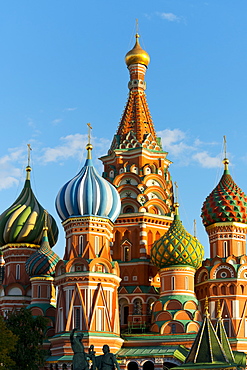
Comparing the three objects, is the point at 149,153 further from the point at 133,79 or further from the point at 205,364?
the point at 205,364

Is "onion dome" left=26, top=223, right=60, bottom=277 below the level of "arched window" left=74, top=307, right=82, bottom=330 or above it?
above

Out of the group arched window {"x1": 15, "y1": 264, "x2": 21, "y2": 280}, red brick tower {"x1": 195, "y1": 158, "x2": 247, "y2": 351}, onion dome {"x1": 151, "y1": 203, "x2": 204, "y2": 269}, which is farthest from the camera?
arched window {"x1": 15, "y1": 264, "x2": 21, "y2": 280}

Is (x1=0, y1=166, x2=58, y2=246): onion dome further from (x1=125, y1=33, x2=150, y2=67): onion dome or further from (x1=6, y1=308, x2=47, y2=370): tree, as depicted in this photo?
(x1=125, y1=33, x2=150, y2=67): onion dome

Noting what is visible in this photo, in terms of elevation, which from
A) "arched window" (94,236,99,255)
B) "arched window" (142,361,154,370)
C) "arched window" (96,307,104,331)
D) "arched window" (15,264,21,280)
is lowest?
"arched window" (142,361,154,370)

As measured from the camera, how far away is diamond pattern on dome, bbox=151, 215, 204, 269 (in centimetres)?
3822

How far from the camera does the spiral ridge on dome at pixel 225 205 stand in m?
40.0

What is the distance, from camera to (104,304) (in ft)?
119

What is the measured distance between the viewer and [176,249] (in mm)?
38219

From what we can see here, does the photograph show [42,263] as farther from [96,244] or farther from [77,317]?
[77,317]

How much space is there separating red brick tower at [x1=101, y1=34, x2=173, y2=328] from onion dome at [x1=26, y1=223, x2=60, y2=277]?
2930 mm

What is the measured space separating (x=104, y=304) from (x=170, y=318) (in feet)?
9.97

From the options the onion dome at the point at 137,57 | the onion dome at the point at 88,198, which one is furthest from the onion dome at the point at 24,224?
the onion dome at the point at 137,57

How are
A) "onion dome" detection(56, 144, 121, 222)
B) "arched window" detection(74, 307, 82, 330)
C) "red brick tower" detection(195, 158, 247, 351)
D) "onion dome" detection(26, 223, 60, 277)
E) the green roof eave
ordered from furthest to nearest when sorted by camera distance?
"onion dome" detection(26, 223, 60, 277) → "red brick tower" detection(195, 158, 247, 351) → "onion dome" detection(56, 144, 121, 222) → "arched window" detection(74, 307, 82, 330) → the green roof eave

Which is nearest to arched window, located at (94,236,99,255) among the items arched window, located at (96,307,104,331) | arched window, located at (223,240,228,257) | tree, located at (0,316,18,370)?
arched window, located at (96,307,104,331)
